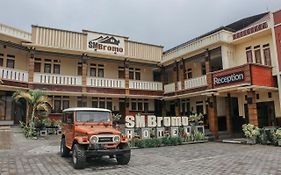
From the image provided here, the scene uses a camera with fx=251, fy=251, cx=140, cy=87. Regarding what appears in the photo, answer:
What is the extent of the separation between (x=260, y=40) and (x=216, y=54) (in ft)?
10.4

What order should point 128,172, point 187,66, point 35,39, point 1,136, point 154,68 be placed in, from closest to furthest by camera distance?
point 128,172, point 1,136, point 35,39, point 187,66, point 154,68

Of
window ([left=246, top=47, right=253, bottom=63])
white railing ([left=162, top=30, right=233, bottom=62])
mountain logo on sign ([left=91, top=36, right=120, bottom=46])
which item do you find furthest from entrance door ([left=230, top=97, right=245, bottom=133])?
mountain logo on sign ([left=91, top=36, right=120, bottom=46])

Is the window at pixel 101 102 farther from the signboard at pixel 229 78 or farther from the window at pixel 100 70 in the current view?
the signboard at pixel 229 78

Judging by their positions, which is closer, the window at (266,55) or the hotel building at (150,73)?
the hotel building at (150,73)

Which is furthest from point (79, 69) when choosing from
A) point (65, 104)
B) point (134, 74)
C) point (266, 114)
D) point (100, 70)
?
point (266, 114)

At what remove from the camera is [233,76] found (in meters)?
16.1

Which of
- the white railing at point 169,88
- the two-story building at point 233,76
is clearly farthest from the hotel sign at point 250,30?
the white railing at point 169,88

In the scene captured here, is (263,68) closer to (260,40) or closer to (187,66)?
(260,40)

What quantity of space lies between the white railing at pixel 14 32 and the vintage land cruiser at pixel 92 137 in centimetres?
1046

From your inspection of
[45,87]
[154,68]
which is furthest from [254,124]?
[45,87]

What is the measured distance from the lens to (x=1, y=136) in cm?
1484

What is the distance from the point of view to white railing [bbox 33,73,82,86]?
1902 centimetres

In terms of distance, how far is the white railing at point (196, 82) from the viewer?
63.2ft

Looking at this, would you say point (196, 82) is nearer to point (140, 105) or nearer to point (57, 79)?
point (140, 105)
